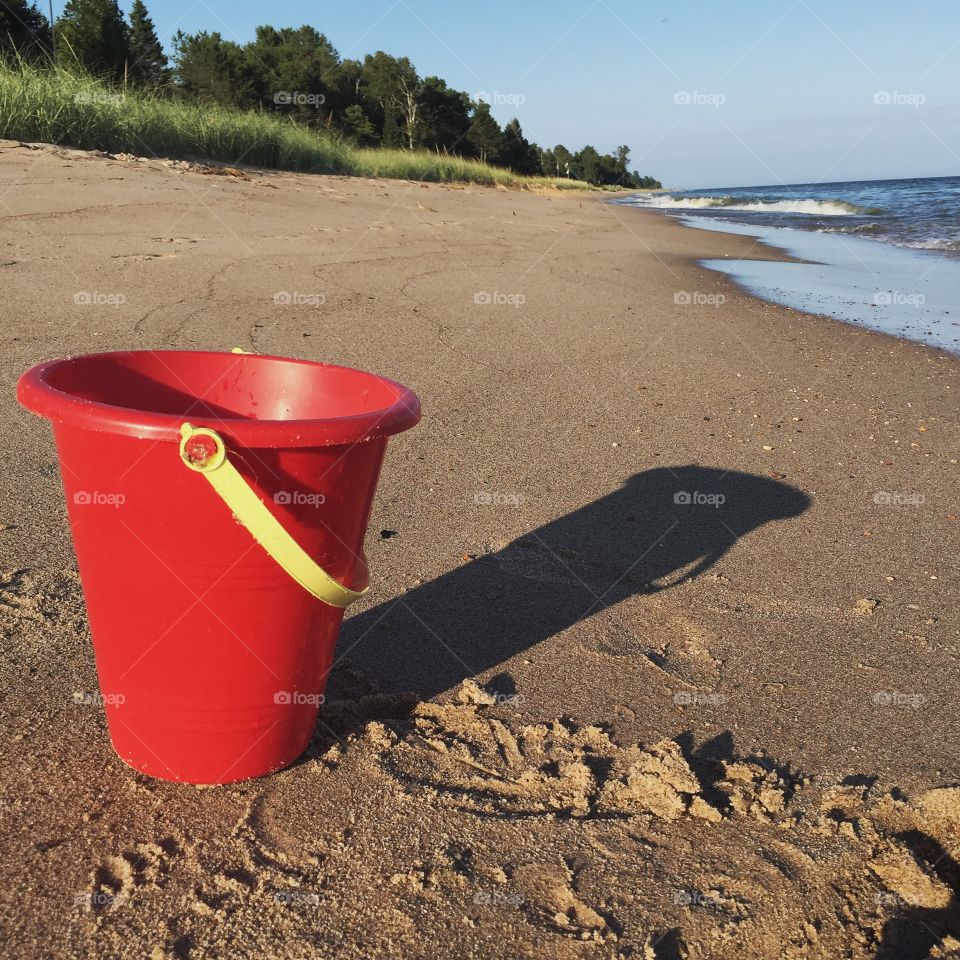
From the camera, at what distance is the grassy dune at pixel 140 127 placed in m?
9.82

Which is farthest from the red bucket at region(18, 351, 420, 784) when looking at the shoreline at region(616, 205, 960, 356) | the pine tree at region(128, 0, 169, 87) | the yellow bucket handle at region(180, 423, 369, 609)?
the pine tree at region(128, 0, 169, 87)

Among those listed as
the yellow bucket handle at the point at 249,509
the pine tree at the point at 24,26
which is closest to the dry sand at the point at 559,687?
the yellow bucket handle at the point at 249,509

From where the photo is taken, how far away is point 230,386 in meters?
2.15

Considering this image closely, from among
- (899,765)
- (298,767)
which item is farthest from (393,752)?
(899,765)

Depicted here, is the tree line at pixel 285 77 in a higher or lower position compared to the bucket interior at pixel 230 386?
higher

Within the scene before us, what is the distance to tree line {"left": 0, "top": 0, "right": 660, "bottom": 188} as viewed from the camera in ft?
71.6

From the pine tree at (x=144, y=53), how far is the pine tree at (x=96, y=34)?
1.50 feet

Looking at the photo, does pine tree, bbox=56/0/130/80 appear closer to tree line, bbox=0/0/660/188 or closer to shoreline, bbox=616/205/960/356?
tree line, bbox=0/0/660/188

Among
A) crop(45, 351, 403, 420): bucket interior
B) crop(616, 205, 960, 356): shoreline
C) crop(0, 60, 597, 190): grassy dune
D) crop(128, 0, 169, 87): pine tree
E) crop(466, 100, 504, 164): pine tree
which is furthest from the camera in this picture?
crop(466, 100, 504, 164): pine tree

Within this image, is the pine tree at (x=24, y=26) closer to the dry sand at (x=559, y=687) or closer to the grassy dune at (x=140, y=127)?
the grassy dune at (x=140, y=127)

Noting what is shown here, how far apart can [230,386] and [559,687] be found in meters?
1.13

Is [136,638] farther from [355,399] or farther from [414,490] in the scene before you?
[414,490]

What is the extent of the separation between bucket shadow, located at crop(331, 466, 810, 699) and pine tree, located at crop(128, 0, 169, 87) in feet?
55.6

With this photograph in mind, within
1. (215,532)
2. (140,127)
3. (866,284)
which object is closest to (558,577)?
(215,532)
